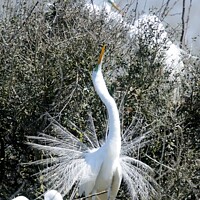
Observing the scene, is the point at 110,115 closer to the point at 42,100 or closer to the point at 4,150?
the point at 42,100

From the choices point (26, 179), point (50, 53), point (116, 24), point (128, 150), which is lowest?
point (26, 179)

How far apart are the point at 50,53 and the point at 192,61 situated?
3.72 ft

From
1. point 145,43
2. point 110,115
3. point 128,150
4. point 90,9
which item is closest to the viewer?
point 110,115

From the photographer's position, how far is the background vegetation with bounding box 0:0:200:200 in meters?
5.13

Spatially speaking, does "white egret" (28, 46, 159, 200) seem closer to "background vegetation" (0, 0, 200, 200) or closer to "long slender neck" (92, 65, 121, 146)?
"long slender neck" (92, 65, 121, 146)

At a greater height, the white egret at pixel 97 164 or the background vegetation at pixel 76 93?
the background vegetation at pixel 76 93

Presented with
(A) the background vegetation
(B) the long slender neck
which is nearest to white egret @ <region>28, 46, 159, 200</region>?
(B) the long slender neck

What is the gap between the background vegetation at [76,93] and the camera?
5129 millimetres

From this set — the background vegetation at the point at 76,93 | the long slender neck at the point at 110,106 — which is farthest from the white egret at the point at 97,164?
the background vegetation at the point at 76,93

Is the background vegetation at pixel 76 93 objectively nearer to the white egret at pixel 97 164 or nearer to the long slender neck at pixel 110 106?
the white egret at pixel 97 164

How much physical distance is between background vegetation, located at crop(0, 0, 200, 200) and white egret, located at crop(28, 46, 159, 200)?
0.15 meters

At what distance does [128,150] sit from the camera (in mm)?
5000

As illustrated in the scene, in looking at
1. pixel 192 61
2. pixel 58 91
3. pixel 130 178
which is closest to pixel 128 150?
pixel 130 178

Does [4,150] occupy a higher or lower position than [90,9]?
lower
